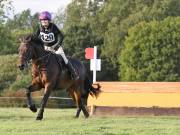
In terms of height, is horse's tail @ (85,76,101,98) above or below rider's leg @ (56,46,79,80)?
below

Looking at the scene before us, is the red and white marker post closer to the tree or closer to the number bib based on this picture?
the number bib

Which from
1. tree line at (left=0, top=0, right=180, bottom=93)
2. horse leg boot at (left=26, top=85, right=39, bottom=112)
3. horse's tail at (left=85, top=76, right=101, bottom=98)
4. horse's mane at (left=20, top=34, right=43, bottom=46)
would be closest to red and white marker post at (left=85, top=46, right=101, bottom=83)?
horse's tail at (left=85, top=76, right=101, bottom=98)

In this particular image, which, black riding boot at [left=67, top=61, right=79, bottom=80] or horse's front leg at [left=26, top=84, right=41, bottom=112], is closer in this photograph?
horse's front leg at [left=26, top=84, right=41, bottom=112]

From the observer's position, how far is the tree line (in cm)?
7294

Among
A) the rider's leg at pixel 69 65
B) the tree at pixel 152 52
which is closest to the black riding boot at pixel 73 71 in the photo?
the rider's leg at pixel 69 65

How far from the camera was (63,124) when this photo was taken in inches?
509

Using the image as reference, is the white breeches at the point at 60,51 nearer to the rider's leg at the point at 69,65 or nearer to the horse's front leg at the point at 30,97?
the rider's leg at the point at 69,65

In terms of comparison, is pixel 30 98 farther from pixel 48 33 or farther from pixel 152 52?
pixel 152 52

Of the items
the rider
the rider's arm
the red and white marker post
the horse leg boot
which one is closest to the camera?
the rider

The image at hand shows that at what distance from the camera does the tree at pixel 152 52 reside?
237 feet

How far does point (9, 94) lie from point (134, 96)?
24.7 metres

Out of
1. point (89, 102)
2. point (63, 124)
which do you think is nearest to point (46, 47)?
point (63, 124)

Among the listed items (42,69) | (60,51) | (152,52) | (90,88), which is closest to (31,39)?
(42,69)

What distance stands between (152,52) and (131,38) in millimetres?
3415
